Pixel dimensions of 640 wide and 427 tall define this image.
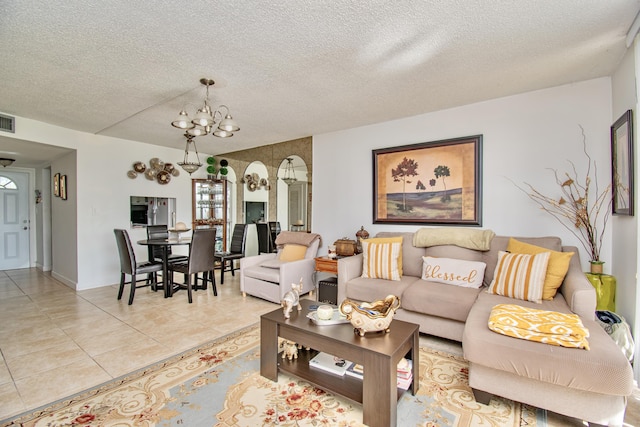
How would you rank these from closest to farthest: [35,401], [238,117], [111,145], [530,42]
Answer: [35,401], [530,42], [238,117], [111,145]

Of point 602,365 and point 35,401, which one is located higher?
point 602,365

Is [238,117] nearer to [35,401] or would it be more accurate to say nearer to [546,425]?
[35,401]

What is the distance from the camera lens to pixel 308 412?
176cm

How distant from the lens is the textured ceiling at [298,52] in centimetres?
182

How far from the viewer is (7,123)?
371 cm

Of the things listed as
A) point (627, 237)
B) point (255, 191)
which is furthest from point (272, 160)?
point (627, 237)

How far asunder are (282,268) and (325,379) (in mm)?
1947

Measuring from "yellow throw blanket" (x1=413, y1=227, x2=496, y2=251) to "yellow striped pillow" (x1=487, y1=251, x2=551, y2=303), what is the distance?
0.39 metres

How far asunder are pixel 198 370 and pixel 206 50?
2418 mm

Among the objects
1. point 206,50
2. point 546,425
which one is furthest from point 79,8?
point 546,425

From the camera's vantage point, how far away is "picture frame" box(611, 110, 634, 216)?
2.19m

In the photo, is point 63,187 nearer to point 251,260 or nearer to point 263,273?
point 251,260

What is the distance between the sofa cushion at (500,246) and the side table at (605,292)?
0.36 meters

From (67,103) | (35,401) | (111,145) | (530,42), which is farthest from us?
(111,145)
